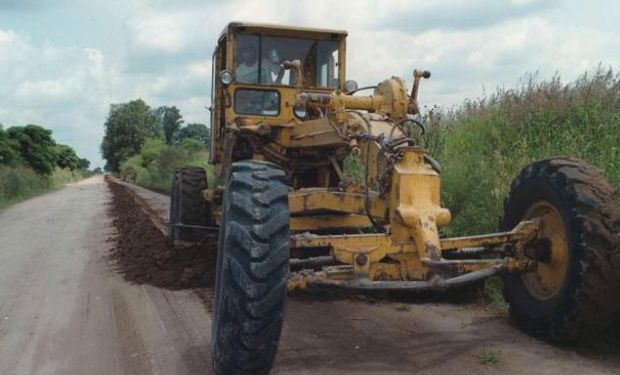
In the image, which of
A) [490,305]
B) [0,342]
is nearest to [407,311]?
[490,305]

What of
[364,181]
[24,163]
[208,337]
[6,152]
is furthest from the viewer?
[24,163]

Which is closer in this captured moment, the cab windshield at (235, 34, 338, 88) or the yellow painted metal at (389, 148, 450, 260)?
the yellow painted metal at (389, 148, 450, 260)

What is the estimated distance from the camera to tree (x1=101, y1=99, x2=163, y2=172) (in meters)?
75.0

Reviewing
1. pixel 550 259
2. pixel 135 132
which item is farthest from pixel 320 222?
pixel 135 132

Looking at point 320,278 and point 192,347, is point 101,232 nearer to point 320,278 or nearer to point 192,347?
point 192,347

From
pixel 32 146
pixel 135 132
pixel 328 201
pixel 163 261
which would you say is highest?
pixel 135 132

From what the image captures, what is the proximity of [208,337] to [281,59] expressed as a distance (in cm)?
390

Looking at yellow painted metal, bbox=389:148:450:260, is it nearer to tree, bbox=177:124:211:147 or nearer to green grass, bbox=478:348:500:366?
green grass, bbox=478:348:500:366

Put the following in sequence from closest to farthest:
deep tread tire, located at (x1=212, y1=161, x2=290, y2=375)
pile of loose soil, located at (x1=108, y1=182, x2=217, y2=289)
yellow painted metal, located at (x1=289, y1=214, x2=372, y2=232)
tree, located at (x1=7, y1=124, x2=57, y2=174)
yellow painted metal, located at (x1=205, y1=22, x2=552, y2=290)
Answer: deep tread tire, located at (x1=212, y1=161, x2=290, y2=375), yellow painted metal, located at (x1=205, y1=22, x2=552, y2=290), yellow painted metal, located at (x1=289, y1=214, x2=372, y2=232), pile of loose soil, located at (x1=108, y1=182, x2=217, y2=289), tree, located at (x1=7, y1=124, x2=57, y2=174)

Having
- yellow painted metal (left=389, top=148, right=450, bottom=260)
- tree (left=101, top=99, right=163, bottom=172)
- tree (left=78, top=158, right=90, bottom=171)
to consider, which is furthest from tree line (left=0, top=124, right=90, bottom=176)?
tree (left=78, top=158, right=90, bottom=171)

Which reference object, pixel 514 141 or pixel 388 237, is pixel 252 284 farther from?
pixel 514 141

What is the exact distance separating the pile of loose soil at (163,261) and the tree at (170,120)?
246 ft

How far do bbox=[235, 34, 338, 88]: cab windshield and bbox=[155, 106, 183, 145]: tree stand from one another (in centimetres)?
7750

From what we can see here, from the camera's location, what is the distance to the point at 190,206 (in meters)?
9.31
